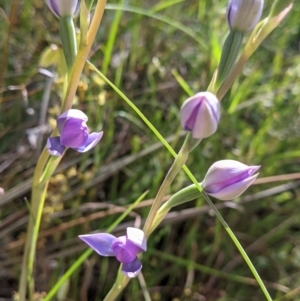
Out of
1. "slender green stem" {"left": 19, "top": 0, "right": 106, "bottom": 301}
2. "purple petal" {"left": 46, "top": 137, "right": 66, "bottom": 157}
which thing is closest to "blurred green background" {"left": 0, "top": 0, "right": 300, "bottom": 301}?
"slender green stem" {"left": 19, "top": 0, "right": 106, "bottom": 301}

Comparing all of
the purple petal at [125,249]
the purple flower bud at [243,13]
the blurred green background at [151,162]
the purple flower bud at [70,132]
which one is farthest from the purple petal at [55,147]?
the blurred green background at [151,162]

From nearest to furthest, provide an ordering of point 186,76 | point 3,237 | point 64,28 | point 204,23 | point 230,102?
point 64,28
point 3,237
point 230,102
point 204,23
point 186,76

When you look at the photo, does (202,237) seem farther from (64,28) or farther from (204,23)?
(64,28)

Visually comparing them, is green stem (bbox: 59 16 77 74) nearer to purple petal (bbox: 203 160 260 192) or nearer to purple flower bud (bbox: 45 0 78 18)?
purple flower bud (bbox: 45 0 78 18)

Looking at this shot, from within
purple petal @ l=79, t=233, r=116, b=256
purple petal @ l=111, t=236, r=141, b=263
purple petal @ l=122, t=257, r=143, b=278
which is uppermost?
purple petal @ l=111, t=236, r=141, b=263

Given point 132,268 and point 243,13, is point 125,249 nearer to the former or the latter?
point 132,268

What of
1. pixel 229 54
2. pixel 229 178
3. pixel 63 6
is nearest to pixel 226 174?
pixel 229 178

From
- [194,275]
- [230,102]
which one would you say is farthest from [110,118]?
[194,275]

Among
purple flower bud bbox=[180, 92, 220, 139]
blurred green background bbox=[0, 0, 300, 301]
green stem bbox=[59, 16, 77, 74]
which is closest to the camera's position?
purple flower bud bbox=[180, 92, 220, 139]
